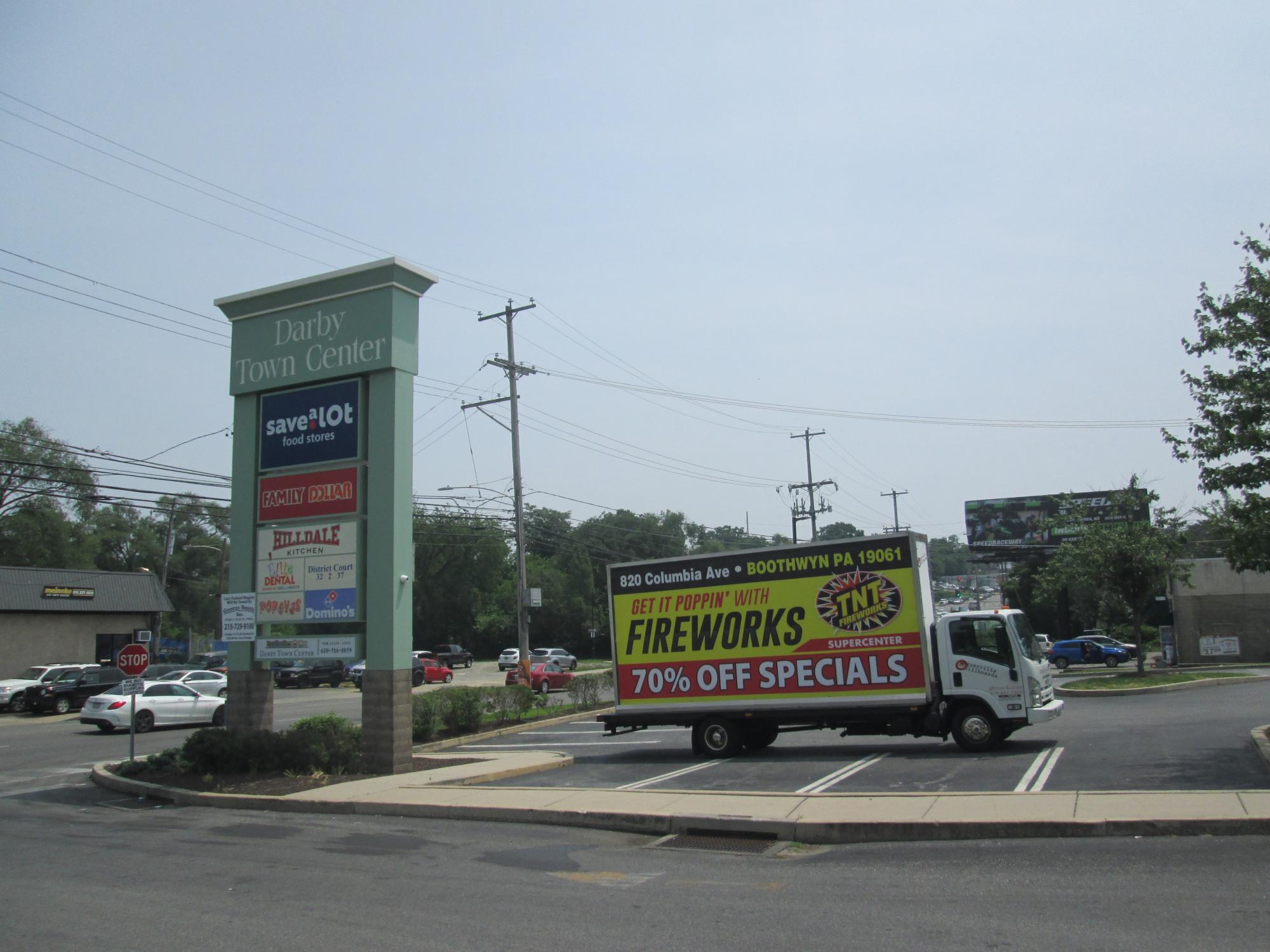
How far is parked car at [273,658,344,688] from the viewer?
47.4m

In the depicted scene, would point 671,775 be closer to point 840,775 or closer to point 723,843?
point 840,775

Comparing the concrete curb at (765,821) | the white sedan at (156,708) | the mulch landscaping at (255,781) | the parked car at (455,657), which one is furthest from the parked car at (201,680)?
the parked car at (455,657)

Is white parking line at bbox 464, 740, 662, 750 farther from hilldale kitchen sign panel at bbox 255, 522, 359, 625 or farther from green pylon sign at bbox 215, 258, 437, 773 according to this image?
hilldale kitchen sign panel at bbox 255, 522, 359, 625

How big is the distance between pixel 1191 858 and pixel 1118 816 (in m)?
1.15

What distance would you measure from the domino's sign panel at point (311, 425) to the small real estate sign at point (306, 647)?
305 centimetres

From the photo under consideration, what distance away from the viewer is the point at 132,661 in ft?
60.1

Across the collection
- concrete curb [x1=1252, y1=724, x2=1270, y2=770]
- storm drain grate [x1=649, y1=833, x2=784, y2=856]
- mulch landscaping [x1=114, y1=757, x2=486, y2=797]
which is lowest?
storm drain grate [x1=649, y1=833, x2=784, y2=856]

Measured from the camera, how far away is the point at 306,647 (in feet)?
54.5

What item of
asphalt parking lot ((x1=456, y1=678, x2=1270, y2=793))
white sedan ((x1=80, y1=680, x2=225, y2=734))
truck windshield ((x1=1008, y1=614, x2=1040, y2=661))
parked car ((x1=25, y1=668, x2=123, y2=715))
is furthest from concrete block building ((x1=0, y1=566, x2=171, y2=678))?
truck windshield ((x1=1008, y1=614, x2=1040, y2=661))

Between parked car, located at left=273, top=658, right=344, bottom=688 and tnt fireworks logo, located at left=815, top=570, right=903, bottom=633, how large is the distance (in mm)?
36257

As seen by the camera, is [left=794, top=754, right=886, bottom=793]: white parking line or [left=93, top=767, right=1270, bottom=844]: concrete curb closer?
[left=93, top=767, right=1270, bottom=844]: concrete curb

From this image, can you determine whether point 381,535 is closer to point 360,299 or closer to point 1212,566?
point 360,299

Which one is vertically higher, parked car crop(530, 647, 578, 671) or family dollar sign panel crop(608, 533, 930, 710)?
family dollar sign panel crop(608, 533, 930, 710)

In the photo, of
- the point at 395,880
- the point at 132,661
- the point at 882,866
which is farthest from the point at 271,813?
the point at 882,866
